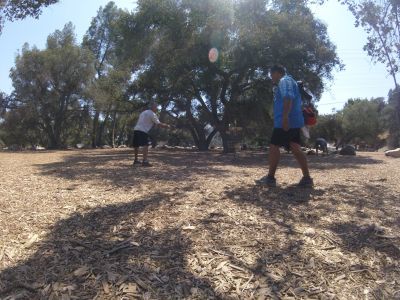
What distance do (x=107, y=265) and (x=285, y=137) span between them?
3.25 m

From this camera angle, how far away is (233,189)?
5.67 meters

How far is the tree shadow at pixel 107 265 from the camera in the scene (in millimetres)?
2783

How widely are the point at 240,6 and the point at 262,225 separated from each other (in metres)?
13.5

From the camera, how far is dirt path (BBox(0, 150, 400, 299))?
9.41ft

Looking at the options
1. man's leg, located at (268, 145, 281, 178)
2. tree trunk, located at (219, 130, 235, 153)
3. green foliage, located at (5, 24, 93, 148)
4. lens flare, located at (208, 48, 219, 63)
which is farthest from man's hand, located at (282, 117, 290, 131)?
green foliage, located at (5, 24, 93, 148)

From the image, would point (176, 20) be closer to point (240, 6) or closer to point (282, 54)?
point (240, 6)

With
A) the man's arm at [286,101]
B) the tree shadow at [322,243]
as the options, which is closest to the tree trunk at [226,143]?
the man's arm at [286,101]

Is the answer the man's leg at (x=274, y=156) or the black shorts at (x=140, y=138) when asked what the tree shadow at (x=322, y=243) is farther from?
the black shorts at (x=140, y=138)

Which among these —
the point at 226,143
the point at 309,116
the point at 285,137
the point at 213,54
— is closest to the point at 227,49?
the point at 213,54

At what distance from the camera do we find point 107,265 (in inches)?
122

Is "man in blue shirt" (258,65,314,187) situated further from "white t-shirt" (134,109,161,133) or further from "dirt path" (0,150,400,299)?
"white t-shirt" (134,109,161,133)

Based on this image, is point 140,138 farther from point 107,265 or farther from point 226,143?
point 226,143

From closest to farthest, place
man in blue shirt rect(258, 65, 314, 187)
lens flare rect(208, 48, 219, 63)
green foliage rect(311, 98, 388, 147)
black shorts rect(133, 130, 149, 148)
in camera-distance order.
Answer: man in blue shirt rect(258, 65, 314, 187)
black shorts rect(133, 130, 149, 148)
lens flare rect(208, 48, 219, 63)
green foliage rect(311, 98, 388, 147)

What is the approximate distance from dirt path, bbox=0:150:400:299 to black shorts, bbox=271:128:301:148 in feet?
2.05
